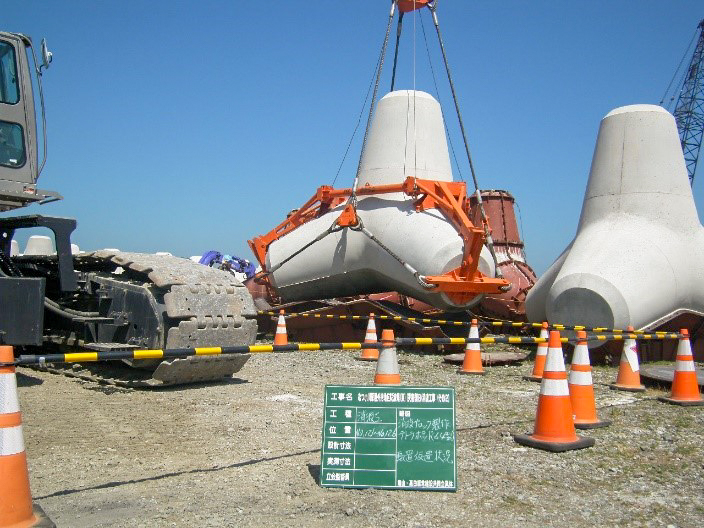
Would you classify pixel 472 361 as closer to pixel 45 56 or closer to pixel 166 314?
pixel 166 314

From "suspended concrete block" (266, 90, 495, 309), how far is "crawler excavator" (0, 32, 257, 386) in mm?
5872

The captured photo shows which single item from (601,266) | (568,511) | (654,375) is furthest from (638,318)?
(568,511)

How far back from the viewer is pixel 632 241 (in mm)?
11586

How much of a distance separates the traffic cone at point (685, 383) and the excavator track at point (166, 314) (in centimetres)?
Answer: 436

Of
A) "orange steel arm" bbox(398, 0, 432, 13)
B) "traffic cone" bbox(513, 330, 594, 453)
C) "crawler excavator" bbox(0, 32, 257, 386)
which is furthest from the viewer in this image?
"orange steel arm" bbox(398, 0, 432, 13)

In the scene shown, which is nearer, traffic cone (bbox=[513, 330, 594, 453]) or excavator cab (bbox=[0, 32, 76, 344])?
traffic cone (bbox=[513, 330, 594, 453])

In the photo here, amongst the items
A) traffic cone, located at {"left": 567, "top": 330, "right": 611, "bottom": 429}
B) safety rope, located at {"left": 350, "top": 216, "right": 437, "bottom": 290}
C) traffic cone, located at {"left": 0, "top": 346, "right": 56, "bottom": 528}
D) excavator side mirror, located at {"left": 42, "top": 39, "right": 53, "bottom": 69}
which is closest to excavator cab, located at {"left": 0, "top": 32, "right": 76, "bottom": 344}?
excavator side mirror, located at {"left": 42, "top": 39, "right": 53, "bottom": 69}

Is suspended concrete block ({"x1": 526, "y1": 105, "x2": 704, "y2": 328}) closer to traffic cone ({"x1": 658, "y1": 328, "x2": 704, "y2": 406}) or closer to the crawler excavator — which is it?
traffic cone ({"x1": 658, "y1": 328, "x2": 704, "y2": 406})

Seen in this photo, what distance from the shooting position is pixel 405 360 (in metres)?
10.9

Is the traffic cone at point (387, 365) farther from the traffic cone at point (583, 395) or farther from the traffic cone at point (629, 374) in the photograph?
the traffic cone at point (629, 374)

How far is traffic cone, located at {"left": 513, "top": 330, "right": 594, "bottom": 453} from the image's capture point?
5.18 meters

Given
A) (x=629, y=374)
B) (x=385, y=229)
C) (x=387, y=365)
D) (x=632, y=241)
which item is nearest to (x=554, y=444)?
(x=387, y=365)

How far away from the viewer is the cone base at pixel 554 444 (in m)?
5.08

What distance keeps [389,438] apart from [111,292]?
391cm
